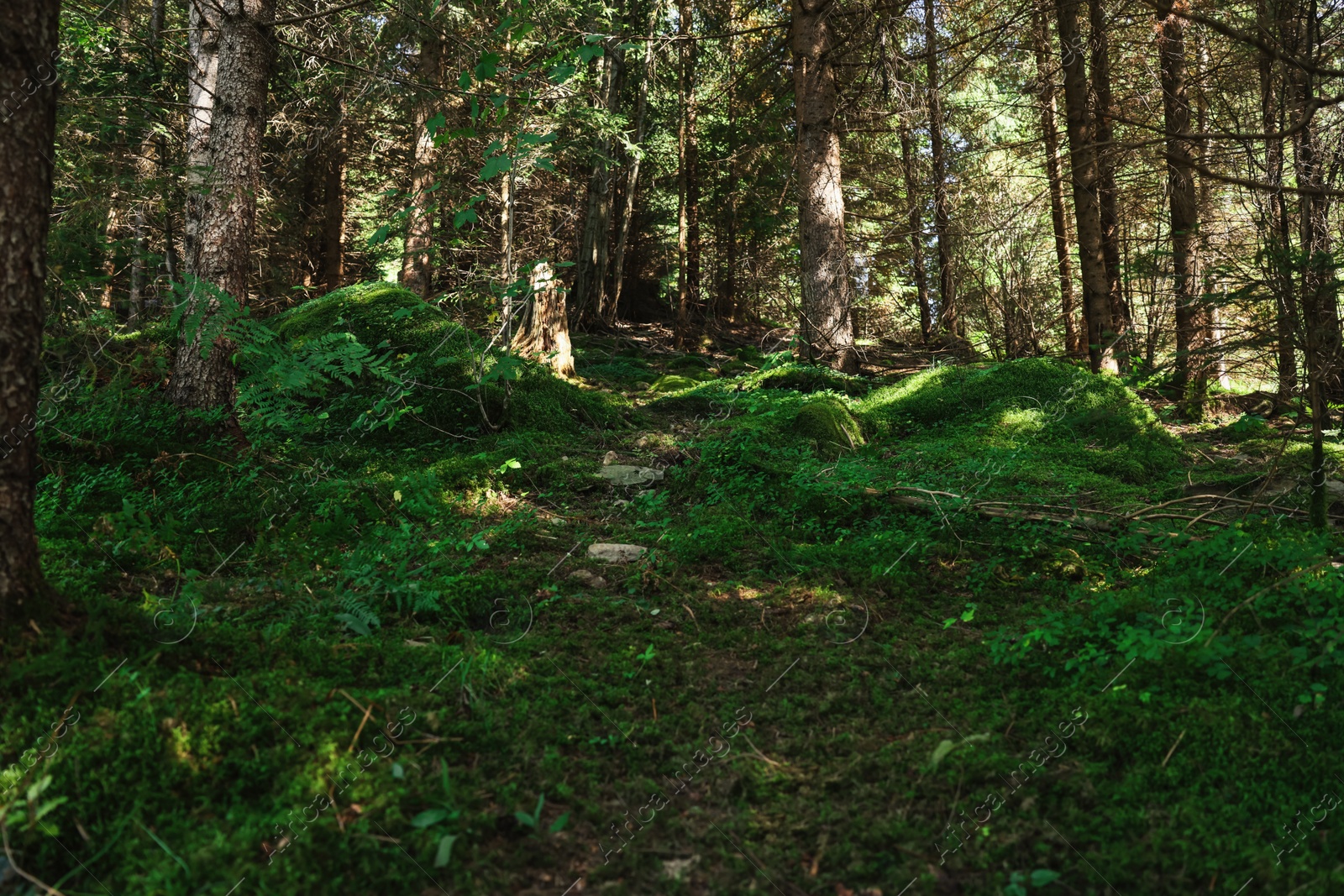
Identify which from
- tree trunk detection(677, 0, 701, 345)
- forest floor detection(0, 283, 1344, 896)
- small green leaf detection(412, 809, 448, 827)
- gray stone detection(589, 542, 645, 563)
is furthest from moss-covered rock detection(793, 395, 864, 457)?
tree trunk detection(677, 0, 701, 345)

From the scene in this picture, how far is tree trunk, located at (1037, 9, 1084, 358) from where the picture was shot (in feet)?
33.0

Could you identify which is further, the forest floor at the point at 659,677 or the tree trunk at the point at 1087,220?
the tree trunk at the point at 1087,220

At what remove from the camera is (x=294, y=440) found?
582cm

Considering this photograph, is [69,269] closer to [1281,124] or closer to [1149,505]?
[1149,505]

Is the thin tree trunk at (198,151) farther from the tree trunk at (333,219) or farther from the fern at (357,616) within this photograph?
the tree trunk at (333,219)

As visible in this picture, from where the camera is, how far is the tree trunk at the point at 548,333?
9.06 m

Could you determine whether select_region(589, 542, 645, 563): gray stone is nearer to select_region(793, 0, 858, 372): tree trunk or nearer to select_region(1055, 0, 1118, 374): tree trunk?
select_region(793, 0, 858, 372): tree trunk

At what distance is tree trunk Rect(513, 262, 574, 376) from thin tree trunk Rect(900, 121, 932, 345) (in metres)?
4.72

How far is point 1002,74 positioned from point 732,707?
13598 mm

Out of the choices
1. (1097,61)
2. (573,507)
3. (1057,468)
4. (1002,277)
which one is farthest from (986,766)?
(1097,61)

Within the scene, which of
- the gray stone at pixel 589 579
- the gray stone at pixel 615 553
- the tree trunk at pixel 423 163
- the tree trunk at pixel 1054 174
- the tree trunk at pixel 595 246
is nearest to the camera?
the gray stone at pixel 589 579

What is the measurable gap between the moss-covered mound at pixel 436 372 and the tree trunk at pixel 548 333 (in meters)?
1.43

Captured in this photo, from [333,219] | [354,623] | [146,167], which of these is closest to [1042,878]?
[354,623]

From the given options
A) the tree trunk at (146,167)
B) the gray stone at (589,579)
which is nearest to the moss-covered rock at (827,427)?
the gray stone at (589,579)
